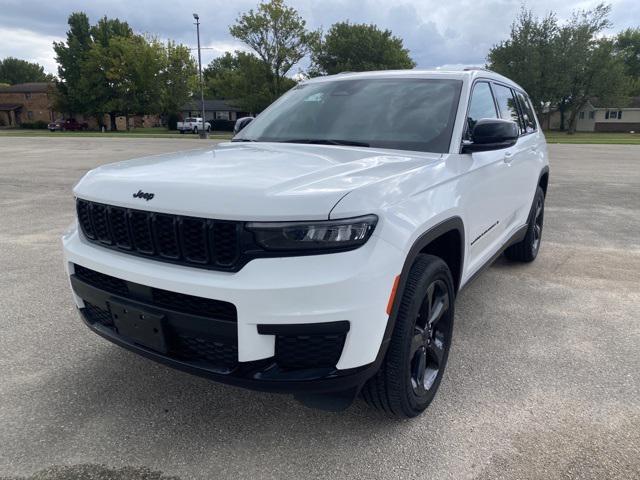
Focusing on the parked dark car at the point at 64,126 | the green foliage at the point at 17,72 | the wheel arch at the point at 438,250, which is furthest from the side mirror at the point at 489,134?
the green foliage at the point at 17,72

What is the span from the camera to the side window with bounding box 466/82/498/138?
324 cm

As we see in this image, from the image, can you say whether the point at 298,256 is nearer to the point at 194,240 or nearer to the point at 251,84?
the point at 194,240

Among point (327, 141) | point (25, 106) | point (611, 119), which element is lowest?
point (327, 141)

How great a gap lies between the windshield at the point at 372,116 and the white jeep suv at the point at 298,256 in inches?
0.8

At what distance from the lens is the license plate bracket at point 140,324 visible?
214 cm

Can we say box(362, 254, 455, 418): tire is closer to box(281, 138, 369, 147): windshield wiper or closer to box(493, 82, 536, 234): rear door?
box(281, 138, 369, 147): windshield wiper

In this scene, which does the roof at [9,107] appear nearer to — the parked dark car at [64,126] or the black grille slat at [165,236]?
the parked dark car at [64,126]

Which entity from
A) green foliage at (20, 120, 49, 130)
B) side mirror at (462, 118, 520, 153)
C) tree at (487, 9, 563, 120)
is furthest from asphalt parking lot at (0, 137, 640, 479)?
green foliage at (20, 120, 49, 130)

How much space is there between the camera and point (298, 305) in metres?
1.89

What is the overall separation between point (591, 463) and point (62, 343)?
10.6ft

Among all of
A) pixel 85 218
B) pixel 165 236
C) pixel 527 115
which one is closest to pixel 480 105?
pixel 527 115

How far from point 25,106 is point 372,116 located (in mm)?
85061

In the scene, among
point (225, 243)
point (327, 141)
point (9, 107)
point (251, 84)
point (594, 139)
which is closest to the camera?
point (225, 243)

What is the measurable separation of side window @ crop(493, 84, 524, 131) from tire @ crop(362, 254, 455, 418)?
6.74 feet
